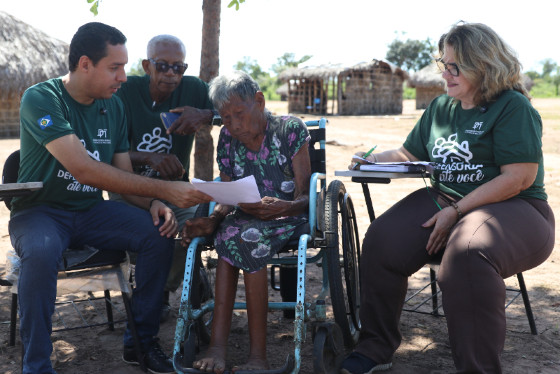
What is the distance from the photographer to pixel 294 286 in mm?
3943

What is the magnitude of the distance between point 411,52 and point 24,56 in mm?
44704

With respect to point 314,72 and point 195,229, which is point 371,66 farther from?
point 195,229

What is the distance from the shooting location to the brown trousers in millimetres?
2770

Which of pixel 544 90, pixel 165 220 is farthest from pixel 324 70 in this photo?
pixel 544 90

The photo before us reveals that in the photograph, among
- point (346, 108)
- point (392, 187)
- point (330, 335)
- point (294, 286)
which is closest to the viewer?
point (330, 335)

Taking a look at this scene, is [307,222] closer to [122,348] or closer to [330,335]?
[330,335]

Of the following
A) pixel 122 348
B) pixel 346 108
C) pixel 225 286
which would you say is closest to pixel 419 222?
pixel 225 286

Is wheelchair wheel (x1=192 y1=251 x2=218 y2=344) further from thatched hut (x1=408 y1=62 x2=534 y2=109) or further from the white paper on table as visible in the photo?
thatched hut (x1=408 y1=62 x2=534 y2=109)

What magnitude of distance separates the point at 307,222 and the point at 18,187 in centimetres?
141

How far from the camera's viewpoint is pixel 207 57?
513 centimetres

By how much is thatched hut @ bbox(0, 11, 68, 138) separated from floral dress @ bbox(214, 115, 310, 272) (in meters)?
14.7

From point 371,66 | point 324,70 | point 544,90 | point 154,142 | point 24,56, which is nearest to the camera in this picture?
point 154,142

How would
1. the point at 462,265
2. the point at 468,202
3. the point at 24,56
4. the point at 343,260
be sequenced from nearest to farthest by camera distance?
the point at 462,265
the point at 468,202
the point at 343,260
the point at 24,56

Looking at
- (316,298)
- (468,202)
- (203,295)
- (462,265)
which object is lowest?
(203,295)
